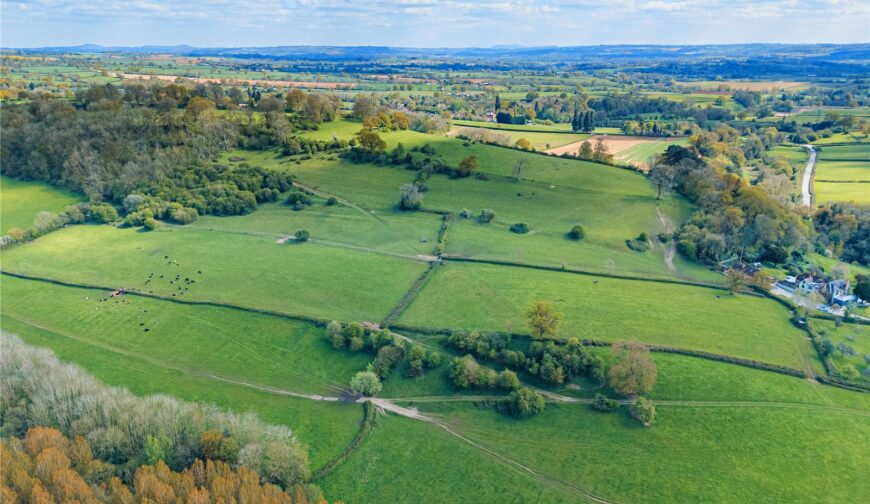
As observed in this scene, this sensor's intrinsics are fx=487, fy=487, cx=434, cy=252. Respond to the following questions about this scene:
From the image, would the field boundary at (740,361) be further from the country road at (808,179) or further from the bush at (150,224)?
the bush at (150,224)

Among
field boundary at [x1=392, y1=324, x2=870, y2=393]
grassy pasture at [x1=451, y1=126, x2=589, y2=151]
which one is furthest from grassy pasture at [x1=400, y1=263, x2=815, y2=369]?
grassy pasture at [x1=451, y1=126, x2=589, y2=151]

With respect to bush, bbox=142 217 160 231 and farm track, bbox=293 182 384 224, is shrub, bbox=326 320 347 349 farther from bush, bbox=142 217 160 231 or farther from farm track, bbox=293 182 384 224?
bush, bbox=142 217 160 231

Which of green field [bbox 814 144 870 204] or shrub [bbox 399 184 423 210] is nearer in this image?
shrub [bbox 399 184 423 210]

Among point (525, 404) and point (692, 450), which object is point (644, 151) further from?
point (525, 404)

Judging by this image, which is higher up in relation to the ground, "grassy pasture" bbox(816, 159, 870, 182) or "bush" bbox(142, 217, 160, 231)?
"grassy pasture" bbox(816, 159, 870, 182)

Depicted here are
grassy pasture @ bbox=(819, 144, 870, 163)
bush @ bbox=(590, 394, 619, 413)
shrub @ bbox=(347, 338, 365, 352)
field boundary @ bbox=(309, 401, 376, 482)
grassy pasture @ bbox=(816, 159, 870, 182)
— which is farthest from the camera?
grassy pasture @ bbox=(819, 144, 870, 163)

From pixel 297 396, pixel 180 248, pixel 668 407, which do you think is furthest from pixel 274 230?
pixel 668 407

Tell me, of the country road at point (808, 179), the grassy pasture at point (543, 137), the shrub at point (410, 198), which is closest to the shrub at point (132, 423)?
the shrub at point (410, 198)
